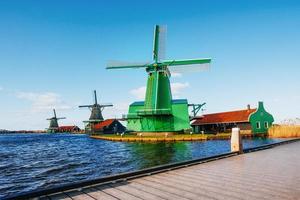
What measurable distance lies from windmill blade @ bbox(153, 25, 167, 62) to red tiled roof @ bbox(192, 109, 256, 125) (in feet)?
50.2

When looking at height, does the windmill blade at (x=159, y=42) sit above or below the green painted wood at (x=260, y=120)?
above

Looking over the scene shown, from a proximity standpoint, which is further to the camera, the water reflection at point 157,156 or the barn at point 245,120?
the barn at point 245,120

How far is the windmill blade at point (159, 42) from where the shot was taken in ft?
162

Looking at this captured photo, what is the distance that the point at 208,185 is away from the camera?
20.2 ft

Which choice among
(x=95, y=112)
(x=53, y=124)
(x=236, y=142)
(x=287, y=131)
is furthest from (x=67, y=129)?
(x=236, y=142)

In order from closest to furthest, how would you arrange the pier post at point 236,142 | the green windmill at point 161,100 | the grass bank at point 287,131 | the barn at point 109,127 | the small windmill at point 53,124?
1. the pier post at point 236,142
2. the grass bank at point 287,131
3. the green windmill at point 161,100
4. the barn at point 109,127
5. the small windmill at point 53,124

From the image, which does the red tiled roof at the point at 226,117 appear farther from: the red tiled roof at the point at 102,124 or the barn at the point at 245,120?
the red tiled roof at the point at 102,124

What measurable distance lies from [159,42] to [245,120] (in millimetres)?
19553

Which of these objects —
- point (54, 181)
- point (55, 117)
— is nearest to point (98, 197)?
point (54, 181)

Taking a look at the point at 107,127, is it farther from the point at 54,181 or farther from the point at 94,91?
the point at 54,181

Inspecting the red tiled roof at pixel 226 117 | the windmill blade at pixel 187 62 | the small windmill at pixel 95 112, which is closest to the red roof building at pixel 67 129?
the small windmill at pixel 95 112

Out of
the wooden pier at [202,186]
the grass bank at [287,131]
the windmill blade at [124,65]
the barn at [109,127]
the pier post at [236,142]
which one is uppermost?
the windmill blade at [124,65]

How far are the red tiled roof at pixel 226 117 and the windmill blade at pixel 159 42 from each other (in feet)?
50.2

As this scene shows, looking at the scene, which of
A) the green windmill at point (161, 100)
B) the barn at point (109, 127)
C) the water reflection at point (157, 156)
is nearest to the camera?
the water reflection at point (157, 156)
